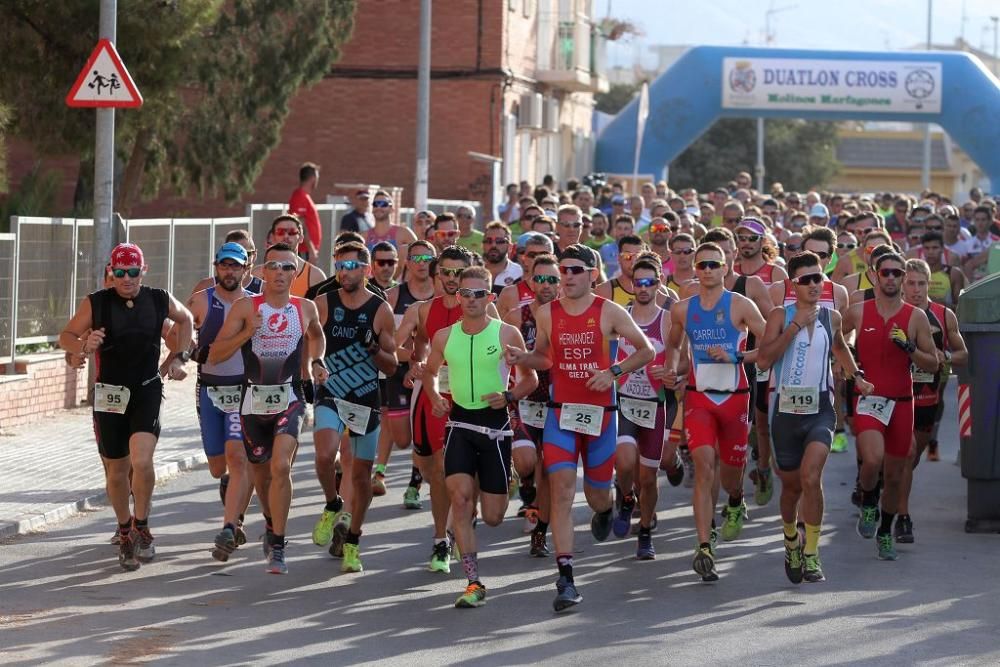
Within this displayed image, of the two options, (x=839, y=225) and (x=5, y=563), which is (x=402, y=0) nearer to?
(x=839, y=225)

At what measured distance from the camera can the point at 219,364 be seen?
10891 millimetres

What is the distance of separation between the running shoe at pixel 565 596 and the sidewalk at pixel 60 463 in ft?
12.3

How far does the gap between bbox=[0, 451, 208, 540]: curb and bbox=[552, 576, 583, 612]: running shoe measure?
3145 millimetres

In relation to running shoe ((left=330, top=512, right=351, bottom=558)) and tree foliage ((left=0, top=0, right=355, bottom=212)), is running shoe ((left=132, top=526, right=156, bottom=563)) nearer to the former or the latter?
running shoe ((left=330, top=512, right=351, bottom=558))

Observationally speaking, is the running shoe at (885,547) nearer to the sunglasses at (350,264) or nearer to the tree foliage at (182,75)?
the sunglasses at (350,264)

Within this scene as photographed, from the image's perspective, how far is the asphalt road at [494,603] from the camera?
8.34 meters

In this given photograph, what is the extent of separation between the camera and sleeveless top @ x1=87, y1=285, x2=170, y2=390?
10.5m

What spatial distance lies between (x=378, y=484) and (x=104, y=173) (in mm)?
4968

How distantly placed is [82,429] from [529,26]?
26.1 m

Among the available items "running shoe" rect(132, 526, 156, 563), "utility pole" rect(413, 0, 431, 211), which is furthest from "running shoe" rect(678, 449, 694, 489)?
"utility pole" rect(413, 0, 431, 211)

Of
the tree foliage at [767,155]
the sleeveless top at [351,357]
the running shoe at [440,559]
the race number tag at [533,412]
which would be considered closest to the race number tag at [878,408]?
the race number tag at [533,412]

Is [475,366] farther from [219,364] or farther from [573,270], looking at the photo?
[219,364]

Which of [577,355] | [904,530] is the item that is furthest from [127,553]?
[904,530]

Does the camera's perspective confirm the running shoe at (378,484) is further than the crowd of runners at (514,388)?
Yes
